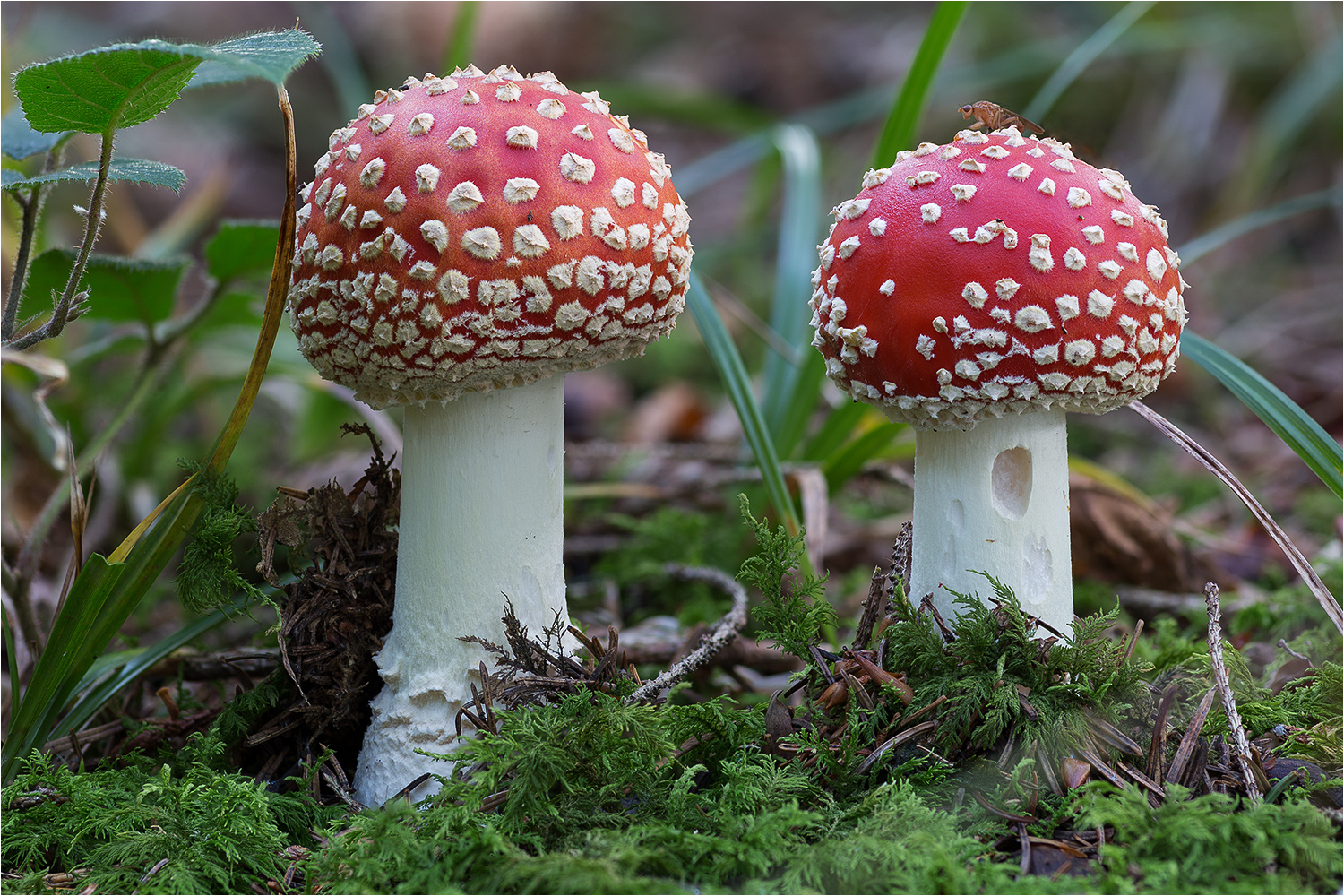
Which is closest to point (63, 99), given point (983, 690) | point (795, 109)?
point (983, 690)

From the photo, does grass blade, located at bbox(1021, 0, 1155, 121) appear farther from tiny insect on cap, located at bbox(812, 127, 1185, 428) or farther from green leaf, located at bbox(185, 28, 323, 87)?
green leaf, located at bbox(185, 28, 323, 87)

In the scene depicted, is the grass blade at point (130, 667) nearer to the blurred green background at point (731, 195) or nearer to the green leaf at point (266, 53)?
the blurred green background at point (731, 195)

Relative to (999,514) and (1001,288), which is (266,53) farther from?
(999,514)

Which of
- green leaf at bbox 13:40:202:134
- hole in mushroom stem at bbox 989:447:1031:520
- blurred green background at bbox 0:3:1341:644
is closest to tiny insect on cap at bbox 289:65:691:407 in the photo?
green leaf at bbox 13:40:202:134

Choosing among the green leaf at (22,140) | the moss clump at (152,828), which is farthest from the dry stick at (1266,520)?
the green leaf at (22,140)

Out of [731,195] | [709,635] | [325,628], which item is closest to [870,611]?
[709,635]

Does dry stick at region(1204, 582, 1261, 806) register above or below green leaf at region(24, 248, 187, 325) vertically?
below

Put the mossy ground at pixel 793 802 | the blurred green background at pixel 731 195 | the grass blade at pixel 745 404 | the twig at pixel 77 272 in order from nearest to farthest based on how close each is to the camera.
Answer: the mossy ground at pixel 793 802 < the twig at pixel 77 272 < the grass blade at pixel 745 404 < the blurred green background at pixel 731 195
